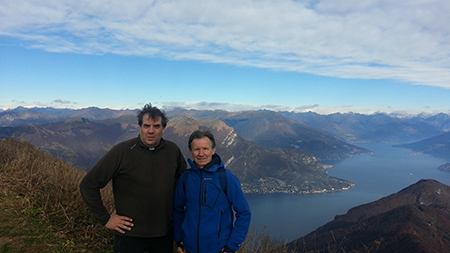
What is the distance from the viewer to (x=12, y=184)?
187 inches

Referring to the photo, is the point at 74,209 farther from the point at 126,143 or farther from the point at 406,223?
the point at 406,223

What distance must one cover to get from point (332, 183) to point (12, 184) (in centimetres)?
18466

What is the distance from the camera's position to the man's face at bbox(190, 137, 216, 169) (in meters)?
3.01

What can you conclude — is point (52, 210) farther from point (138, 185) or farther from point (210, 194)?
point (210, 194)

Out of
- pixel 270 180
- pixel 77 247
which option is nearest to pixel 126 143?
pixel 77 247

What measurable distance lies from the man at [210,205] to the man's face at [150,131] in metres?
0.43

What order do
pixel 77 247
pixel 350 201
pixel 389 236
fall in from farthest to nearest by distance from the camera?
pixel 350 201
pixel 389 236
pixel 77 247

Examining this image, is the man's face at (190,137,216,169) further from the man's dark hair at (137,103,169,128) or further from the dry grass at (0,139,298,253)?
the dry grass at (0,139,298,253)

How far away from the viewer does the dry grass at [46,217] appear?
336 centimetres

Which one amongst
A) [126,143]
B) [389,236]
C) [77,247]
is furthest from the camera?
[389,236]

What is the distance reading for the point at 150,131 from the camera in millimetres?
2994

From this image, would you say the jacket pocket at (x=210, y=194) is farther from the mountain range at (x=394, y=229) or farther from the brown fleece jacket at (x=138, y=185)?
the mountain range at (x=394, y=229)

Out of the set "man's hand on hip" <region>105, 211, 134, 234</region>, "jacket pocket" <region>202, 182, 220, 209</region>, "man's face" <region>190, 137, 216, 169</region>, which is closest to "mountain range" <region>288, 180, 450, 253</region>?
"jacket pocket" <region>202, 182, 220, 209</region>

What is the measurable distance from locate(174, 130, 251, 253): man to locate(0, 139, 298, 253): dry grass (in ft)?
5.56
